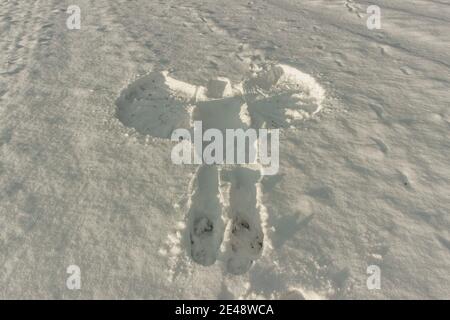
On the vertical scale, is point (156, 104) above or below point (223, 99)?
below

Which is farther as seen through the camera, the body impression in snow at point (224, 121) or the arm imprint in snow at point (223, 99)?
→ the arm imprint in snow at point (223, 99)

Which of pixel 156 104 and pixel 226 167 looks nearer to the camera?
pixel 226 167

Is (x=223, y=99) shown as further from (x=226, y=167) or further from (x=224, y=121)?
(x=226, y=167)

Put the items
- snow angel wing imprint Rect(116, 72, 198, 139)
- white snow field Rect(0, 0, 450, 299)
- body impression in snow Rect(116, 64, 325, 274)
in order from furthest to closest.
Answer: snow angel wing imprint Rect(116, 72, 198, 139), body impression in snow Rect(116, 64, 325, 274), white snow field Rect(0, 0, 450, 299)

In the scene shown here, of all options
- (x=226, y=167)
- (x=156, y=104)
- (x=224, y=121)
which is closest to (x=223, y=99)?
(x=224, y=121)

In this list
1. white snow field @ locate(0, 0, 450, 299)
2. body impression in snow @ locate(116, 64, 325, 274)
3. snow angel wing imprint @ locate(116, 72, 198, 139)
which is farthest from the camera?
snow angel wing imprint @ locate(116, 72, 198, 139)

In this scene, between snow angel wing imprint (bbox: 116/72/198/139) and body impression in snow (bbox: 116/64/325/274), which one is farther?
snow angel wing imprint (bbox: 116/72/198/139)

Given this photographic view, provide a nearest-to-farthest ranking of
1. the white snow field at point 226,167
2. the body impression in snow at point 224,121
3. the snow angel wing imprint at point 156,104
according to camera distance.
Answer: the white snow field at point 226,167 → the body impression in snow at point 224,121 → the snow angel wing imprint at point 156,104
